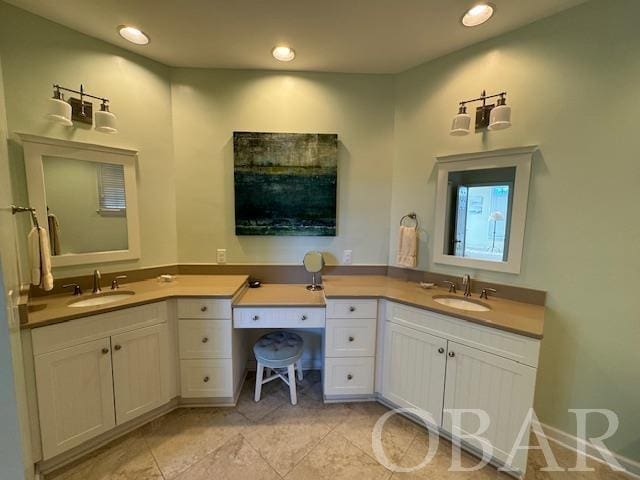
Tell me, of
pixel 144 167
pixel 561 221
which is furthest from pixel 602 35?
pixel 144 167

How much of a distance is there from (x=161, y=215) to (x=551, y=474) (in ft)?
10.7

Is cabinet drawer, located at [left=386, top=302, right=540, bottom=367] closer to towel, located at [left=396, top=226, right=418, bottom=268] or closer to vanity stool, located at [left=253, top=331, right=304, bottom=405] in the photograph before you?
towel, located at [left=396, top=226, right=418, bottom=268]

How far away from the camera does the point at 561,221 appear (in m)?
1.65

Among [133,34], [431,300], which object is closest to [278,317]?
[431,300]

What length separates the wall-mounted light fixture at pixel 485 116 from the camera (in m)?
1.61

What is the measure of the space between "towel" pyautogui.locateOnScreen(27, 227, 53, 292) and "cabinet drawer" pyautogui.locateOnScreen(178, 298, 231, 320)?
73 centimetres

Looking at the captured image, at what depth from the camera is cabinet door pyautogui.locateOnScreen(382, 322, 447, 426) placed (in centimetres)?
170

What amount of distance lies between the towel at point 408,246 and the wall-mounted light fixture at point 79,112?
2.27m

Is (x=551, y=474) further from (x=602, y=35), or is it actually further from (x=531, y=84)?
(x=602, y=35)

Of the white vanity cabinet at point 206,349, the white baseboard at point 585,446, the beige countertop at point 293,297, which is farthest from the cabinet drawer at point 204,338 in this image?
the white baseboard at point 585,446

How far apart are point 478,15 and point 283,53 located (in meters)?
1.33

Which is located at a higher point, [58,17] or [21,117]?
[58,17]

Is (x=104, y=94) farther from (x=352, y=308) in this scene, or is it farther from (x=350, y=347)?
(x=350, y=347)

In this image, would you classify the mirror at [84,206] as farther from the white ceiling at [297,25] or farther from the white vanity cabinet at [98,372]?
the white ceiling at [297,25]
